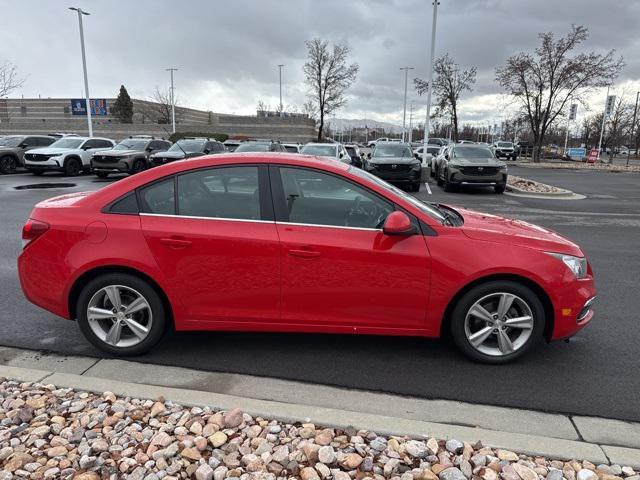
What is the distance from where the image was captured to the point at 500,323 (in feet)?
12.0

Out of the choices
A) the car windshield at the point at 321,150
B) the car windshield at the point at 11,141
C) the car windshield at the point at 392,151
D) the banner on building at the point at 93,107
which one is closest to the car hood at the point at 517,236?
the car windshield at the point at 392,151

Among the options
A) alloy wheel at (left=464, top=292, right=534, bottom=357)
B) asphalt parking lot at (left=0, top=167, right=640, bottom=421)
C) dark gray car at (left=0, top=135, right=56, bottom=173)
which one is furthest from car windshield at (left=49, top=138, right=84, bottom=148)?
alloy wheel at (left=464, top=292, right=534, bottom=357)

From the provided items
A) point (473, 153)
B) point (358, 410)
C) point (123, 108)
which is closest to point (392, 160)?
point (473, 153)

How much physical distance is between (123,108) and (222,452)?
80.0 m

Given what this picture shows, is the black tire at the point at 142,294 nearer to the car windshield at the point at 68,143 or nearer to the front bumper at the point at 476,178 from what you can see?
the front bumper at the point at 476,178

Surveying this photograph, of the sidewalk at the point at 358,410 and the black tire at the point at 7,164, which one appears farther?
the black tire at the point at 7,164

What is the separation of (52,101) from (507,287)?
9289 cm

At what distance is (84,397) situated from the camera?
319 centimetres

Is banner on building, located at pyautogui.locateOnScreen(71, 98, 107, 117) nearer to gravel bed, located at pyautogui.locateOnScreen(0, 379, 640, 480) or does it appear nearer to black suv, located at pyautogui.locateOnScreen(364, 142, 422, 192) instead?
black suv, located at pyautogui.locateOnScreen(364, 142, 422, 192)

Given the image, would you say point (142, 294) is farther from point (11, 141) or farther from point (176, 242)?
point (11, 141)

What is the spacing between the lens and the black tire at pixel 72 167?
2079 cm

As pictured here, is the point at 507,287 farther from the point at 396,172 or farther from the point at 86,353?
the point at 396,172

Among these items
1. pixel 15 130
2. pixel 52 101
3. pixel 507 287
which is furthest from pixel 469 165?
pixel 52 101

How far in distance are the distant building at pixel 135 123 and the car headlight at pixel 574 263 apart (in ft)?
184
